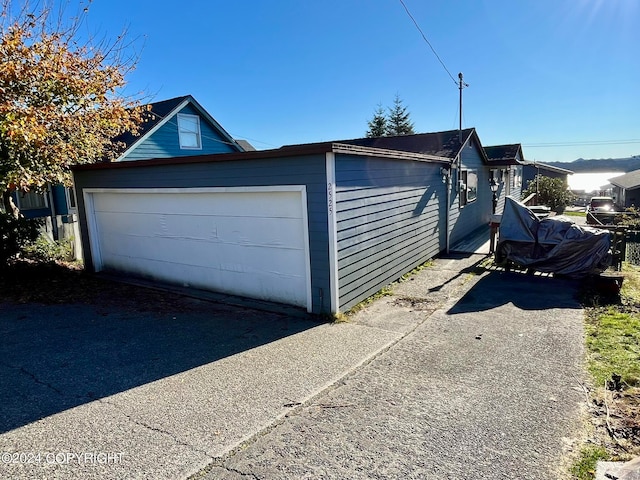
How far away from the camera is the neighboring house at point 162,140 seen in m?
13.7

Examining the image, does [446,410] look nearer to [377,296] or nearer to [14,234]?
[377,296]

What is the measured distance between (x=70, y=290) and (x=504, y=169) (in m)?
16.5

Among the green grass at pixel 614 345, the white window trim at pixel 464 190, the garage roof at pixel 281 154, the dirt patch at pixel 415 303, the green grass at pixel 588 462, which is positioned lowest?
the dirt patch at pixel 415 303

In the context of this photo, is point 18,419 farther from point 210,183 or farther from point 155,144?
point 155,144


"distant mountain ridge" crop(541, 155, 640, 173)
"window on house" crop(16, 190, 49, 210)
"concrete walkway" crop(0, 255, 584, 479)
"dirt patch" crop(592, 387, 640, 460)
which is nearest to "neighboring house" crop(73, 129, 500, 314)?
"concrete walkway" crop(0, 255, 584, 479)

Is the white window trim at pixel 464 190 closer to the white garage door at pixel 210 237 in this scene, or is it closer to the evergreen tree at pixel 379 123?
the white garage door at pixel 210 237

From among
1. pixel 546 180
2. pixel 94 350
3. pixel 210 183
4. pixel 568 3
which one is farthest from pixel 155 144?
pixel 546 180

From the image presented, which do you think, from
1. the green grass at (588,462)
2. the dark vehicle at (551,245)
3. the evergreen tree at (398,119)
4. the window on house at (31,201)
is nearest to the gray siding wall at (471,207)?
the dark vehicle at (551,245)

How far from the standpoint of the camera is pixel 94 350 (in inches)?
186

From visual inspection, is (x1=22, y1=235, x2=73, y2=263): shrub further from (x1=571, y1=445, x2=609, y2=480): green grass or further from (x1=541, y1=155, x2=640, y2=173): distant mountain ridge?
(x1=541, y1=155, x2=640, y2=173): distant mountain ridge

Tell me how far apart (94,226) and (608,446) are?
9.52 m

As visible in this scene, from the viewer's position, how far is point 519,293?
6.82 m

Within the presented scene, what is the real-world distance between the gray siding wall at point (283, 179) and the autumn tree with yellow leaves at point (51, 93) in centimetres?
179

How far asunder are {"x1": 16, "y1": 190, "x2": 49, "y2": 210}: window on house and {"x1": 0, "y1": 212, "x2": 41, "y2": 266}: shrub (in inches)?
274
